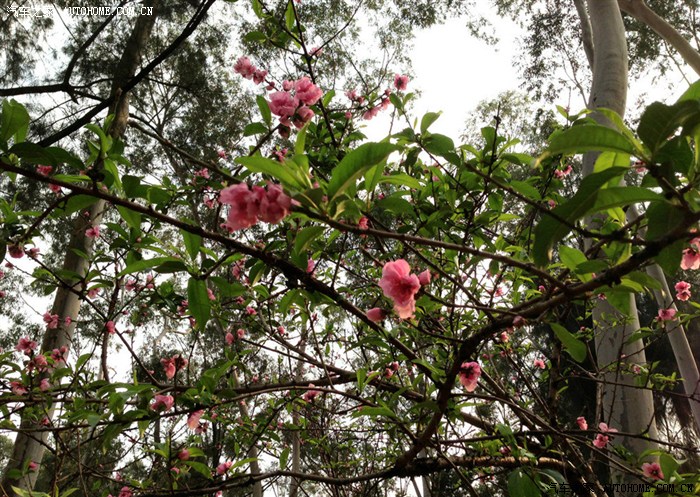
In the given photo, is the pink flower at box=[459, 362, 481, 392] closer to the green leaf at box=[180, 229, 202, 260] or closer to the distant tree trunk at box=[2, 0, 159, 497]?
the green leaf at box=[180, 229, 202, 260]

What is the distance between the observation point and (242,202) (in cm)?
76

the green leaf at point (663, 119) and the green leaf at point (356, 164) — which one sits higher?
the green leaf at point (356, 164)

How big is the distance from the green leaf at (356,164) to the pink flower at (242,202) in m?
0.12

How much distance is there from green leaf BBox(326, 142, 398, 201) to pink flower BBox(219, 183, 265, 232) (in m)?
0.12

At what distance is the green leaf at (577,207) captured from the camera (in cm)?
61

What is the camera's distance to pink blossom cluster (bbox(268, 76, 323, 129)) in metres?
1.23

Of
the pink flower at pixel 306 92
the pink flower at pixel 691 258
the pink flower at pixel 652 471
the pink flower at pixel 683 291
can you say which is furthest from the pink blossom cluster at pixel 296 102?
the pink flower at pixel 683 291

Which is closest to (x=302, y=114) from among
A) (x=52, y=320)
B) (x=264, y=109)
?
(x=264, y=109)

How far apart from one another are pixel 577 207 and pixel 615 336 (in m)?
2.57

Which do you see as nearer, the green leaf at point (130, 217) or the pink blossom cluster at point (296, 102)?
the green leaf at point (130, 217)

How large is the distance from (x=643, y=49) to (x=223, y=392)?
9282 mm

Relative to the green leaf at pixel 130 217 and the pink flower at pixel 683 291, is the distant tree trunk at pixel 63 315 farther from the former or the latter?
the pink flower at pixel 683 291

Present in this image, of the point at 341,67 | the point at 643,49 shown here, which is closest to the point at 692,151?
the point at 341,67

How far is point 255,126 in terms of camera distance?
1.47m
